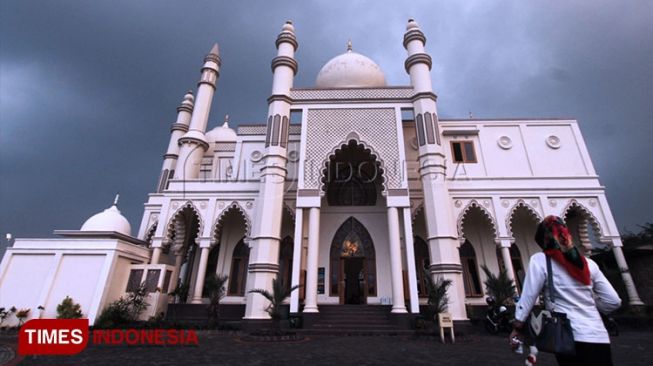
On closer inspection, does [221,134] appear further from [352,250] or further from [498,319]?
[498,319]

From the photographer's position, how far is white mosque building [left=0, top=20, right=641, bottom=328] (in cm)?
1034

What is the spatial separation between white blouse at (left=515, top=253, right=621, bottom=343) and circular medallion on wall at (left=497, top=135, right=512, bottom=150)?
13.3 metres

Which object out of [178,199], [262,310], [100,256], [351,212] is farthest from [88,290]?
[351,212]

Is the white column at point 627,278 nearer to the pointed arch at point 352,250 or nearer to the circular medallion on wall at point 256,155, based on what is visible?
the pointed arch at point 352,250

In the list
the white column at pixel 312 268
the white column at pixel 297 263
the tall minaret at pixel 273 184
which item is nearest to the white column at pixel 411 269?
the white column at pixel 312 268

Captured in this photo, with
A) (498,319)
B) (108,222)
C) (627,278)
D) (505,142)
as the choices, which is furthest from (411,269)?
(108,222)

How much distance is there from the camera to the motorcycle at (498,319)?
9180mm

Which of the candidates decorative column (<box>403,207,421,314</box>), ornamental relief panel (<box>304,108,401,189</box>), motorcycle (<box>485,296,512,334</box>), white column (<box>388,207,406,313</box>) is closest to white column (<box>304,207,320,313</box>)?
ornamental relief panel (<box>304,108,401,189</box>)

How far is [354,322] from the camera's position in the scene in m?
9.61

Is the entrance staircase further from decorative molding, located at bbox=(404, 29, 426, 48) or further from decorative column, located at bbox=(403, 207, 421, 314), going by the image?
decorative molding, located at bbox=(404, 29, 426, 48)

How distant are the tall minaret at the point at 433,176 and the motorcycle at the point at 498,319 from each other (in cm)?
87

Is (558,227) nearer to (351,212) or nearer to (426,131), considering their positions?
(426,131)

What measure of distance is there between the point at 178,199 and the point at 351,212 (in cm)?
724

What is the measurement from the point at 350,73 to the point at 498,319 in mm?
11124
